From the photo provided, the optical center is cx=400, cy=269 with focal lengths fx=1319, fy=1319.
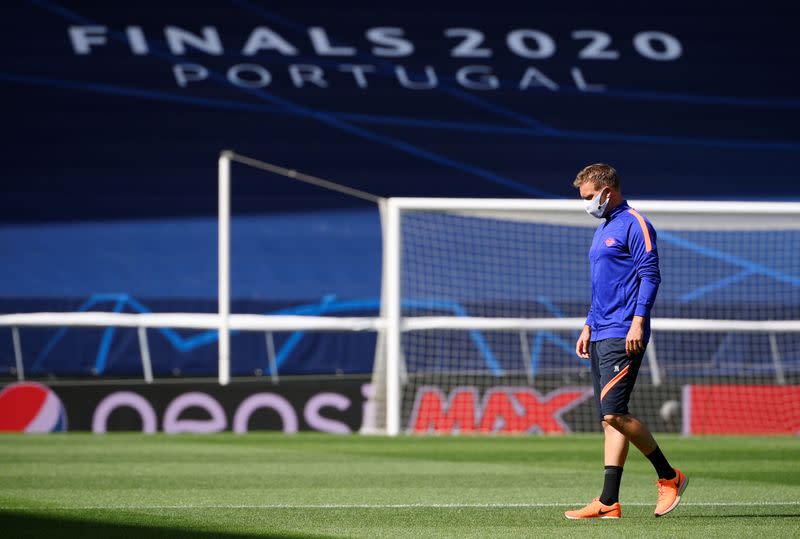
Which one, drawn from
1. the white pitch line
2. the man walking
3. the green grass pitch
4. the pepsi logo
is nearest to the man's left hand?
the man walking

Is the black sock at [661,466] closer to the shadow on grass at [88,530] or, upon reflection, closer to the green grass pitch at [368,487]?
the green grass pitch at [368,487]

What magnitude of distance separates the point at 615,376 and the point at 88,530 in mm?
2339

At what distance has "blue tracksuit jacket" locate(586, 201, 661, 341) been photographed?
5832 mm

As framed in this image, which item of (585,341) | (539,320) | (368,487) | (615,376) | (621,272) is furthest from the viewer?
(539,320)

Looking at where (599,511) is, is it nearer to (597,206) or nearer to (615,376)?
(615,376)

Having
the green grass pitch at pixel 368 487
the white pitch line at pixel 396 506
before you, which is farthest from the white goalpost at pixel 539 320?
the white pitch line at pixel 396 506

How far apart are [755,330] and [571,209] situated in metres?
2.82

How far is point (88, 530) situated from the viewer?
17.7 feet

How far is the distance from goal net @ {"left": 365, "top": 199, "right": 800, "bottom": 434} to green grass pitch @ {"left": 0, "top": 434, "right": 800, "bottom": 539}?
753mm

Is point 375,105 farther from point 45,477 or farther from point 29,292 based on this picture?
point 45,477

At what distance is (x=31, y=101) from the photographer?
2028 centimetres

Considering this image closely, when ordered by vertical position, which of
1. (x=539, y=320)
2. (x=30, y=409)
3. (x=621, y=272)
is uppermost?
(x=539, y=320)

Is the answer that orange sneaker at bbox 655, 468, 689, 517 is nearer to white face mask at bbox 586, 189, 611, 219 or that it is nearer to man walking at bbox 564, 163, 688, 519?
man walking at bbox 564, 163, 688, 519

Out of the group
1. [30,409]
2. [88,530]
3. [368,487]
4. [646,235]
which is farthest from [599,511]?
[30,409]
